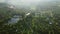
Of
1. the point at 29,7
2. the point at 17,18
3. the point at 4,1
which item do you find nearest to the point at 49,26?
the point at 17,18

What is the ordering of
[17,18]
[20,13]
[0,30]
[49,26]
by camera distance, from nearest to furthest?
[0,30]
[49,26]
[17,18]
[20,13]

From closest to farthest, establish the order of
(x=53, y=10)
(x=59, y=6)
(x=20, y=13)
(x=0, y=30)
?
1. (x=0, y=30)
2. (x=20, y=13)
3. (x=53, y=10)
4. (x=59, y=6)

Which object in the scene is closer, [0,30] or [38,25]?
[0,30]

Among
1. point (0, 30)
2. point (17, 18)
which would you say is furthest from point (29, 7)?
point (0, 30)

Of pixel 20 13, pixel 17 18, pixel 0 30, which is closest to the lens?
pixel 0 30

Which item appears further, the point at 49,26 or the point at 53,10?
the point at 53,10

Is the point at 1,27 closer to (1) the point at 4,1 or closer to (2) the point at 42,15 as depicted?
(2) the point at 42,15

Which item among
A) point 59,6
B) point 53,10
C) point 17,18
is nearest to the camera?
point 17,18

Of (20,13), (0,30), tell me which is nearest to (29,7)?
(20,13)

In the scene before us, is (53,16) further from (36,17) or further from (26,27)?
(26,27)
